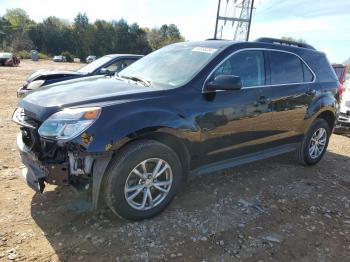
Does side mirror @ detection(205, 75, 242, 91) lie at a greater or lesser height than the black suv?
greater

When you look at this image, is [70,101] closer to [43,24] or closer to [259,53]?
[259,53]

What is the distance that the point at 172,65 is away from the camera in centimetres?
423

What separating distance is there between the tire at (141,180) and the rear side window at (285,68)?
1968 mm

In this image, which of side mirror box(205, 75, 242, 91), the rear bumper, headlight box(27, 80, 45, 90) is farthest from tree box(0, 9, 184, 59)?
the rear bumper

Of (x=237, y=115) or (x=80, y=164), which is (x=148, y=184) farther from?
(x=237, y=115)

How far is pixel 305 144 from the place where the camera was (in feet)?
18.0

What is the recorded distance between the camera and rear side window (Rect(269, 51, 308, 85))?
471 cm

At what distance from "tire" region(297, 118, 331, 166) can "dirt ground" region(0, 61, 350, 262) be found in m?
0.68

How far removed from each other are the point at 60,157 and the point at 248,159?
7.95ft

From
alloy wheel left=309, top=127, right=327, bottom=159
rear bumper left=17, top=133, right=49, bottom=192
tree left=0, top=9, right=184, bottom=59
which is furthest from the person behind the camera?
tree left=0, top=9, right=184, bottom=59

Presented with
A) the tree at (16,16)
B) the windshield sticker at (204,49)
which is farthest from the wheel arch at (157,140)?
the tree at (16,16)

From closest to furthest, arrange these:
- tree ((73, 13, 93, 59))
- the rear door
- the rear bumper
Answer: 1. the rear bumper
2. the rear door
3. tree ((73, 13, 93, 59))

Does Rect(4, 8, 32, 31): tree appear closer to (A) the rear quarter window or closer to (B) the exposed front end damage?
(A) the rear quarter window

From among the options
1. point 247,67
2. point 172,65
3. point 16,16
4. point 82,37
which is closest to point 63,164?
point 172,65
